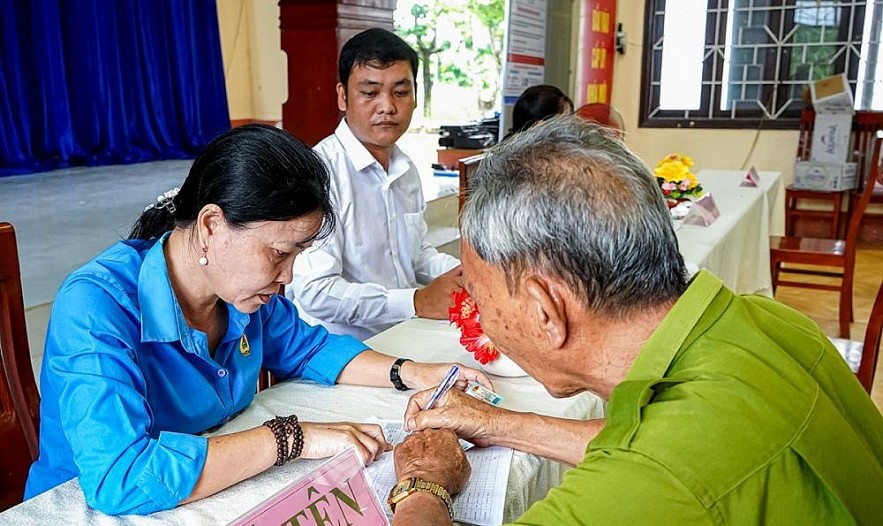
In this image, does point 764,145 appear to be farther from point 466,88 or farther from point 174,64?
point 174,64

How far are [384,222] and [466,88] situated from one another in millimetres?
6906

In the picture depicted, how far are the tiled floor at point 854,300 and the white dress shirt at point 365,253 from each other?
7.11 ft

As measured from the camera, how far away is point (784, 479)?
0.61 meters

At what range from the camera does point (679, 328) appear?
71cm

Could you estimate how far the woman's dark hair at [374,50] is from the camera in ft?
6.35

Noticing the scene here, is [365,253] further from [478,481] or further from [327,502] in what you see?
[327,502]

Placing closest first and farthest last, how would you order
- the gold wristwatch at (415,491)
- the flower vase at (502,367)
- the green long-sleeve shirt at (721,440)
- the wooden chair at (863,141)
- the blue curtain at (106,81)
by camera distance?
the green long-sleeve shirt at (721,440)
the gold wristwatch at (415,491)
the flower vase at (502,367)
the wooden chair at (863,141)
the blue curtain at (106,81)

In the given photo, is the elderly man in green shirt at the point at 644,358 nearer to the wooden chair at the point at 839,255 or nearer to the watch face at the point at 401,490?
the watch face at the point at 401,490

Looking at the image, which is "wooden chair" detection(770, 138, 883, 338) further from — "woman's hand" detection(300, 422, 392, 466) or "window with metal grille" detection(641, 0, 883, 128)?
"woman's hand" detection(300, 422, 392, 466)

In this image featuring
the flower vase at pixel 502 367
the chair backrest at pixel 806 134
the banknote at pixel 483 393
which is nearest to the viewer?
the banknote at pixel 483 393

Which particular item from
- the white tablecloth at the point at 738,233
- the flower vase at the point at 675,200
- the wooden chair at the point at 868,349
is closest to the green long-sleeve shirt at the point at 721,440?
the wooden chair at the point at 868,349

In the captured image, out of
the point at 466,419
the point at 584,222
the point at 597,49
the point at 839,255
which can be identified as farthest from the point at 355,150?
the point at 597,49

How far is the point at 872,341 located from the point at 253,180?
1.75 meters

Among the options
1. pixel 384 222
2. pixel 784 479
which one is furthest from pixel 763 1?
pixel 784 479
